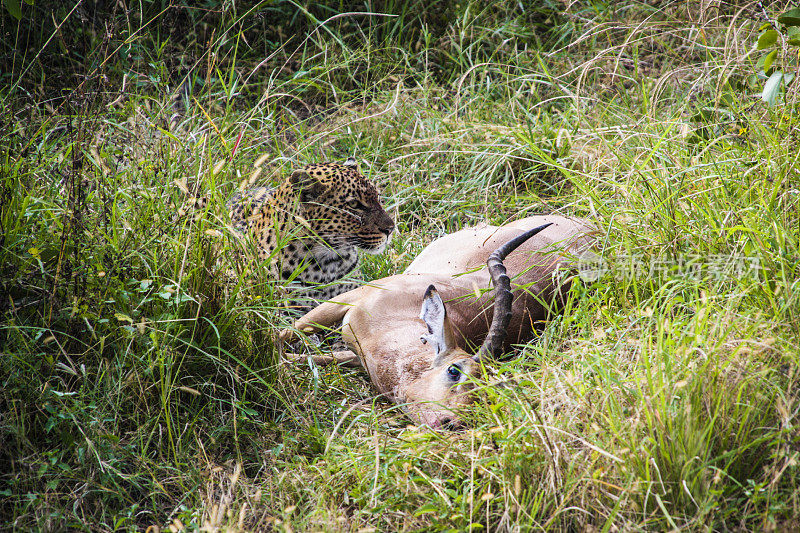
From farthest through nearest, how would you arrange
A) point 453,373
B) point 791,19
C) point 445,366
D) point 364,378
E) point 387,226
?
point 387,226 < point 364,378 < point 445,366 < point 453,373 < point 791,19

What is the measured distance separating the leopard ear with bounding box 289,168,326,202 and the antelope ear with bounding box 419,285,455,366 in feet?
4.08

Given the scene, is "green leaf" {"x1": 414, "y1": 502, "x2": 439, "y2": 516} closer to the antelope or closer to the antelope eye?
the antelope

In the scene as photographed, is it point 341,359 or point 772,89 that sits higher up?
point 772,89

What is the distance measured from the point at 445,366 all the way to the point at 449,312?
1.98ft

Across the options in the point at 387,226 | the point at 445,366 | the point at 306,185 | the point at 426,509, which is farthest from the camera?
the point at 387,226

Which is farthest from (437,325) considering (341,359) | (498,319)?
(341,359)

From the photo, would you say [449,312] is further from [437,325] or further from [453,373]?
[453,373]

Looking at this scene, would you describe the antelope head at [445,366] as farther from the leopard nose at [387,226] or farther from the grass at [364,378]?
the leopard nose at [387,226]

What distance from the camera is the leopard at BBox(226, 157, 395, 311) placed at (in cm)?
465

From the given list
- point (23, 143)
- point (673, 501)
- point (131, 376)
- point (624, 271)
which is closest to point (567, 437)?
point (673, 501)

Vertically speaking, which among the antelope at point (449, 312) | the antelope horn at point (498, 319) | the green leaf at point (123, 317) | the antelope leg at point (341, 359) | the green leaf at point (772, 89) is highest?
the green leaf at point (772, 89)

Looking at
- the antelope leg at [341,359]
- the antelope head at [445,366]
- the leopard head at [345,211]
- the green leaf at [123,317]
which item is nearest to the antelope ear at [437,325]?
the antelope head at [445,366]

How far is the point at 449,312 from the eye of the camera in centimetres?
417

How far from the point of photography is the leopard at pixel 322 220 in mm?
4652
